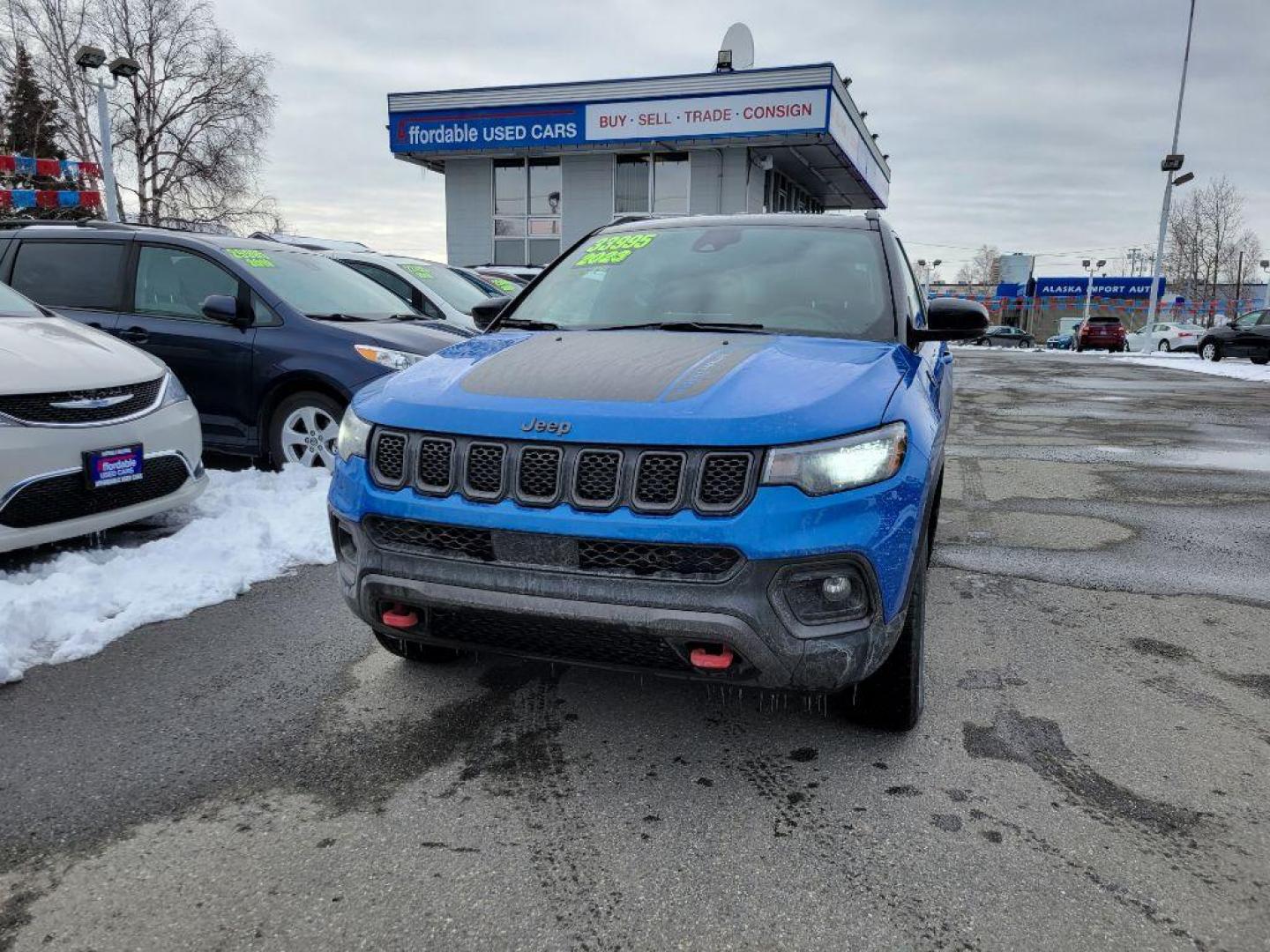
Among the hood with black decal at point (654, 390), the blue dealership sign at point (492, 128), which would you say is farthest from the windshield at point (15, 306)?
the blue dealership sign at point (492, 128)

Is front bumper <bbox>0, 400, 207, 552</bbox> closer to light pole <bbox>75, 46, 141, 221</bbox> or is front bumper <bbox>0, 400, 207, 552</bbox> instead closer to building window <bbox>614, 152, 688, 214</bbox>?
light pole <bbox>75, 46, 141, 221</bbox>

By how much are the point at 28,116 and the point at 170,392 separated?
128 feet

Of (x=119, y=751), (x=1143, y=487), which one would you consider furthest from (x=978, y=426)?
(x=119, y=751)

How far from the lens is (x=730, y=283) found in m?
3.54

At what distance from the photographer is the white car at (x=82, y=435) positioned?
3.83m

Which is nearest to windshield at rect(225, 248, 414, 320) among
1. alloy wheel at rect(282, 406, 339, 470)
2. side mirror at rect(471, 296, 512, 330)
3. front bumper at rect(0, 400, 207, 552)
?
alloy wheel at rect(282, 406, 339, 470)

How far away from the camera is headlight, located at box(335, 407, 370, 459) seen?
8.75 ft

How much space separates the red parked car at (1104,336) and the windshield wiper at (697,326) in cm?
4075

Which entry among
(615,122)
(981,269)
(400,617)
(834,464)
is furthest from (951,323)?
(981,269)

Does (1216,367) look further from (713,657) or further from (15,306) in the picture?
(15,306)

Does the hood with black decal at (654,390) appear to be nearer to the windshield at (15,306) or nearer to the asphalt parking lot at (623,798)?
the asphalt parking lot at (623,798)

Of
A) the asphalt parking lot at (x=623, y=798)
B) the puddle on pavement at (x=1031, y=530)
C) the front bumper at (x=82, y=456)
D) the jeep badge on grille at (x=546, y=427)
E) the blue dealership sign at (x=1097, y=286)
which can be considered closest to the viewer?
the asphalt parking lot at (x=623, y=798)

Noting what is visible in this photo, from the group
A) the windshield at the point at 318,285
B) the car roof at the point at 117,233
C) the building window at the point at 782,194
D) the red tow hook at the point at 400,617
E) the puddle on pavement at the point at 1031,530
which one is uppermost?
the building window at the point at 782,194

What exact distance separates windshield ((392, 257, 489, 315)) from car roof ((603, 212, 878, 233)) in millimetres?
5366
